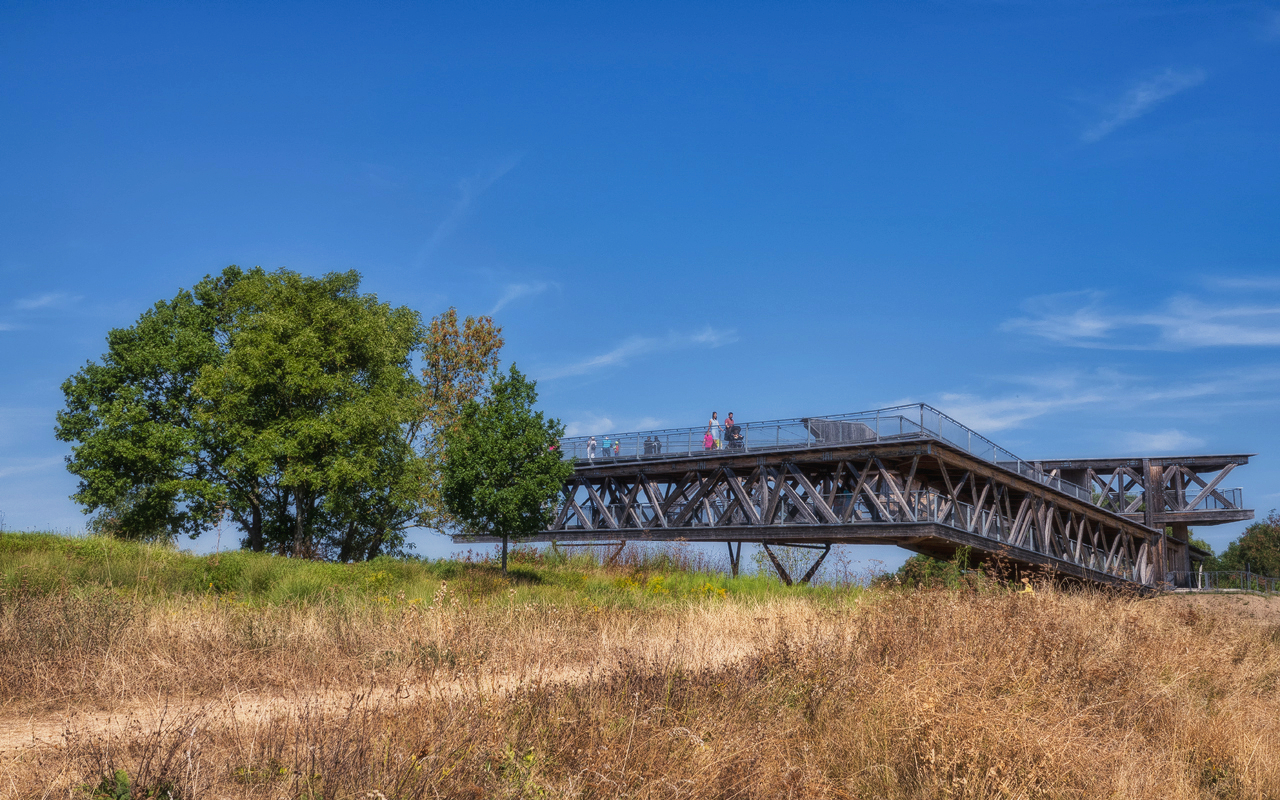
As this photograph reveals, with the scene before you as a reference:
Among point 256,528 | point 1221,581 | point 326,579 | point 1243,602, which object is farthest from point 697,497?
point 1221,581

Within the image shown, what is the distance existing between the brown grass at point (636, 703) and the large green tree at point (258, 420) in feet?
67.3

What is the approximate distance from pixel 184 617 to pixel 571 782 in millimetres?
8229

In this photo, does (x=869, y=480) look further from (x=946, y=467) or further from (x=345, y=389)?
(x=345, y=389)

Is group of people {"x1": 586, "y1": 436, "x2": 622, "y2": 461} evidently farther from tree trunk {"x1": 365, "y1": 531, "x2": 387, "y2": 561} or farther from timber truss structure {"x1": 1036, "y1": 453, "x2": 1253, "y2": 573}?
timber truss structure {"x1": 1036, "y1": 453, "x2": 1253, "y2": 573}

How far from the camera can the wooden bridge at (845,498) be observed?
110 feet

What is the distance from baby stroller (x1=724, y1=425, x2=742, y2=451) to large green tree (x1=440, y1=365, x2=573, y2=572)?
35.4 feet

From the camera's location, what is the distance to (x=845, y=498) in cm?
3550

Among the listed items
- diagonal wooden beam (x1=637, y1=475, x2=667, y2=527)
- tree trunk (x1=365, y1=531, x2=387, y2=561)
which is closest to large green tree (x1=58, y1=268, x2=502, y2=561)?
tree trunk (x1=365, y1=531, x2=387, y2=561)

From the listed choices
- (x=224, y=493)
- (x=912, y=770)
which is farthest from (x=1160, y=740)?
(x=224, y=493)

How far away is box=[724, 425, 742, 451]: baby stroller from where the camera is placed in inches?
1512

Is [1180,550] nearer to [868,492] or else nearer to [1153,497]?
[1153,497]

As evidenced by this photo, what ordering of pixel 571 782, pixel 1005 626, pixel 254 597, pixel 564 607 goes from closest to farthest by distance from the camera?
pixel 571 782
pixel 1005 626
pixel 564 607
pixel 254 597

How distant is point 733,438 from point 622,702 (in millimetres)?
31307

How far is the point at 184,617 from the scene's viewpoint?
38.7 ft
